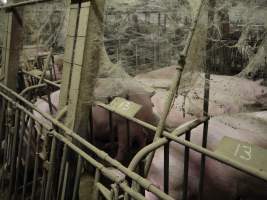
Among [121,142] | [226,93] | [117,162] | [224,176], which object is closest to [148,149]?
[117,162]

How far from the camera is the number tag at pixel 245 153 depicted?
4.41ft

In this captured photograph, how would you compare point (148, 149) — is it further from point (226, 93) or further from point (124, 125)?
point (124, 125)

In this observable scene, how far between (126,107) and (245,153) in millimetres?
853

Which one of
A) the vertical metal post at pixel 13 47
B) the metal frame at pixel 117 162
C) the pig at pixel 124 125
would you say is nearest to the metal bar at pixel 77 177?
the metal frame at pixel 117 162

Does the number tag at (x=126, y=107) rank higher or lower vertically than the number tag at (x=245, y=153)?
higher

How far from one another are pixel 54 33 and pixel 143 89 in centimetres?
119

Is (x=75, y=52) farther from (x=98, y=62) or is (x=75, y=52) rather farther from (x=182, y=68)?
(x=182, y=68)

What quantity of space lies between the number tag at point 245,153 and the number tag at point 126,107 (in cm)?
66

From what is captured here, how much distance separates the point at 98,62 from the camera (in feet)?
6.73

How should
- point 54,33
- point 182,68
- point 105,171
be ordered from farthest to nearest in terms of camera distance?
1. point 54,33
2. point 182,68
3. point 105,171

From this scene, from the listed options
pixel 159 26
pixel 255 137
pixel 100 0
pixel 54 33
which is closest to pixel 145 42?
pixel 159 26

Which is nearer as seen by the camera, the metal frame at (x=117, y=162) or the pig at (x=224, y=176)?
the metal frame at (x=117, y=162)

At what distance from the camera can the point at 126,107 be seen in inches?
80.5

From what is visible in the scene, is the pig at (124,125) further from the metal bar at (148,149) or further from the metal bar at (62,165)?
the metal bar at (148,149)
